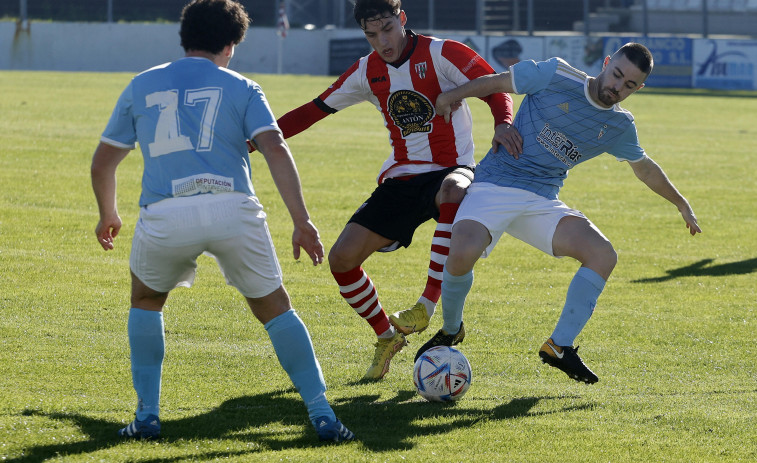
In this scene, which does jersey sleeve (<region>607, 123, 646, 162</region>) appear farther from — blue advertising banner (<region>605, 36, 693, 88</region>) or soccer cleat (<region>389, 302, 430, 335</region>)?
blue advertising banner (<region>605, 36, 693, 88</region>)

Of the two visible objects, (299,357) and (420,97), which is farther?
(420,97)

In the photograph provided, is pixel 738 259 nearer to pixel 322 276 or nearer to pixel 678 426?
pixel 322 276

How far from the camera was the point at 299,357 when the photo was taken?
4367mm

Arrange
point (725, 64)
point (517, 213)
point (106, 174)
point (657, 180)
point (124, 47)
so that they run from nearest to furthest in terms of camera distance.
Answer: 1. point (106, 174)
2. point (517, 213)
3. point (657, 180)
4. point (725, 64)
5. point (124, 47)

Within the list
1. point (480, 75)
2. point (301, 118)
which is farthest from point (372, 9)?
point (301, 118)

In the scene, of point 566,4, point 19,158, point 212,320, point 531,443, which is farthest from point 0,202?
point 566,4

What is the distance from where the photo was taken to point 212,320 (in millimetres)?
6848

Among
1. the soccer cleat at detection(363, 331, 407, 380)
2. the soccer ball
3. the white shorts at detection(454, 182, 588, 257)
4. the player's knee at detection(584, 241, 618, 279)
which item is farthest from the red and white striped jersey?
the soccer ball

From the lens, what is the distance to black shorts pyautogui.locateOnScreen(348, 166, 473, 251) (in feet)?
20.0

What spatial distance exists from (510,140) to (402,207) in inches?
33.3

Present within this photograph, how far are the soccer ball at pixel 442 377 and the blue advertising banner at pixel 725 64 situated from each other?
34979 mm

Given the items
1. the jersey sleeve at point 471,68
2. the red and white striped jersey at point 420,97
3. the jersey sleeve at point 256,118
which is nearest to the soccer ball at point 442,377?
the red and white striped jersey at point 420,97

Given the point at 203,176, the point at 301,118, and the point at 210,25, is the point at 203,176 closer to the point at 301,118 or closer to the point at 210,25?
the point at 210,25

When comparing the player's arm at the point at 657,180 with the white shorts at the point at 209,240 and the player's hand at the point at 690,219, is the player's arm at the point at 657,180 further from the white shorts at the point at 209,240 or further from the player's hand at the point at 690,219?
the white shorts at the point at 209,240
